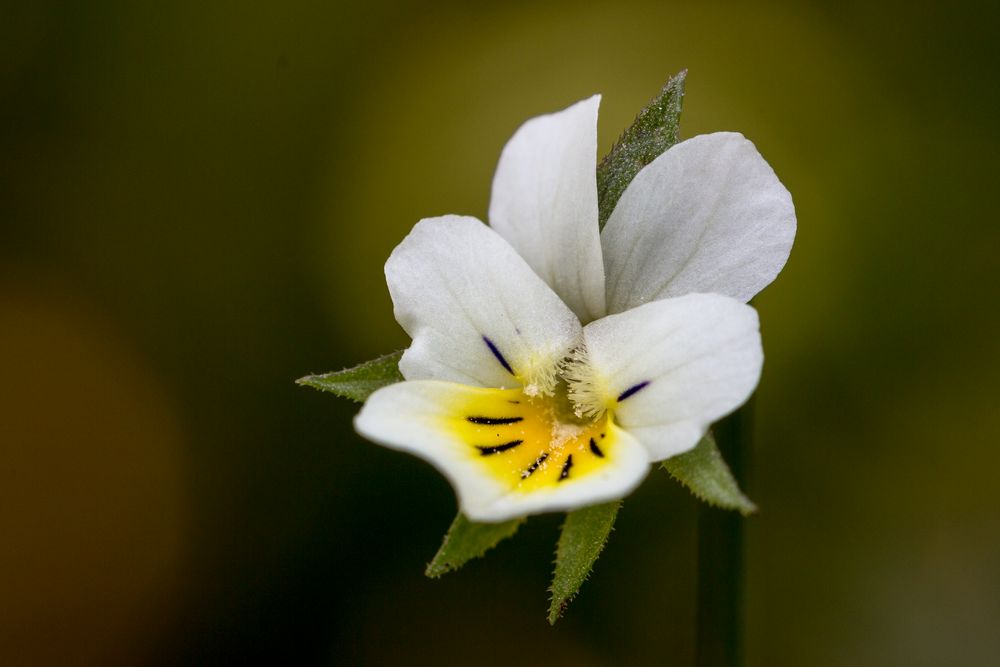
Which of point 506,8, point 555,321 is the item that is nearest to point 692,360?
point 555,321

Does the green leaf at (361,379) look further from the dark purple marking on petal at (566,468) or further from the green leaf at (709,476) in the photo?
the green leaf at (709,476)

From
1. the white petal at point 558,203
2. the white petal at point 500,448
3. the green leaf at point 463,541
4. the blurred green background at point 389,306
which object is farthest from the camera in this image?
the blurred green background at point 389,306

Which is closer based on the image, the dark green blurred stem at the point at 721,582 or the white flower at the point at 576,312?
the white flower at the point at 576,312

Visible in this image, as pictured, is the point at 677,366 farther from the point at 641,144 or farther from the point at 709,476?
the point at 641,144

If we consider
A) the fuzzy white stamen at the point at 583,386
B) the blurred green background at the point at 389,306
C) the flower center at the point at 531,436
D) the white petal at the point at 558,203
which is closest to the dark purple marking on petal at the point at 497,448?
the flower center at the point at 531,436

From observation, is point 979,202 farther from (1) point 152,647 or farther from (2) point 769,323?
(1) point 152,647

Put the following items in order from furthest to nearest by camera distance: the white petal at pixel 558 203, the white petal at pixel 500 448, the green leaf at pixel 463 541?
the white petal at pixel 558 203, the green leaf at pixel 463 541, the white petal at pixel 500 448
